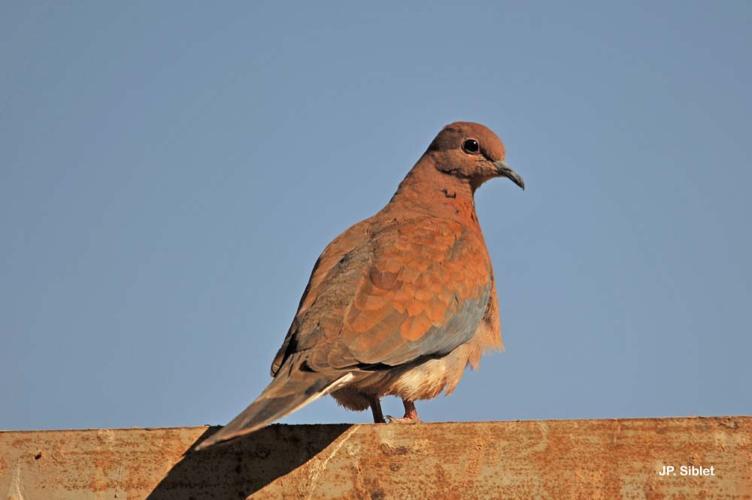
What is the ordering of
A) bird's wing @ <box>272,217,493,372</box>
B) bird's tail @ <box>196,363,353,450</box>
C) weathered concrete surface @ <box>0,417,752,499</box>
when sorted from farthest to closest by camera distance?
bird's wing @ <box>272,217,493,372</box>
bird's tail @ <box>196,363,353,450</box>
weathered concrete surface @ <box>0,417,752,499</box>

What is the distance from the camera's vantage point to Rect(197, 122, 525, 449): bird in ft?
15.8

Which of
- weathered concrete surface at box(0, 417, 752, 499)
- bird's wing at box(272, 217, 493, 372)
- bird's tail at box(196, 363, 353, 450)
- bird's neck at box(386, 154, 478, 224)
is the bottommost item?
weathered concrete surface at box(0, 417, 752, 499)

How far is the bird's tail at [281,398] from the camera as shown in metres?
3.82

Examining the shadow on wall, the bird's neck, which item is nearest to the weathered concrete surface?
the shadow on wall

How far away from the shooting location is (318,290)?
5.56 m

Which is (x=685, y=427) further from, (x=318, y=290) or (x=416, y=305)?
(x=318, y=290)

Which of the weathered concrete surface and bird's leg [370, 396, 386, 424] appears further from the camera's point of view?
bird's leg [370, 396, 386, 424]

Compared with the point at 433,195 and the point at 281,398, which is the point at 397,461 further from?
the point at 433,195

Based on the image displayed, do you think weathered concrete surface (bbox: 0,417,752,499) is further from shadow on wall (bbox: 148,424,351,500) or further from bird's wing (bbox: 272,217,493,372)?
bird's wing (bbox: 272,217,493,372)

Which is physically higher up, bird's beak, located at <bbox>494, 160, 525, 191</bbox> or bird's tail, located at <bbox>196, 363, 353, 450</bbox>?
bird's beak, located at <bbox>494, 160, 525, 191</bbox>

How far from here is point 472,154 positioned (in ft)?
24.1

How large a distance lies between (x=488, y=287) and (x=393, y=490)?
244 centimetres

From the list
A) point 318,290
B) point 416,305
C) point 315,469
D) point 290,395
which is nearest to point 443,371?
point 416,305

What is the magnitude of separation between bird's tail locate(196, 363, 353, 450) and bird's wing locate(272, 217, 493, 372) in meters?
0.08
